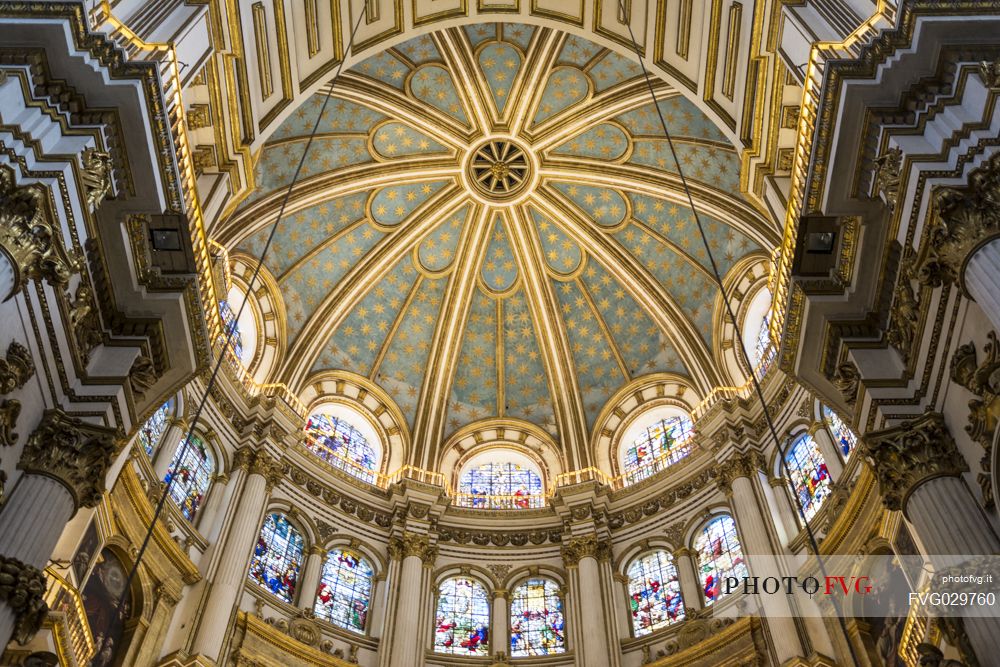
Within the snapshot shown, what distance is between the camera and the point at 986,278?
31.6ft

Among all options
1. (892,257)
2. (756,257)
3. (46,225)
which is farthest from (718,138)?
(46,225)

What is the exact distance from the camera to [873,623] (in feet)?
52.6

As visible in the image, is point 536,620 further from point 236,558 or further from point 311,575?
point 236,558

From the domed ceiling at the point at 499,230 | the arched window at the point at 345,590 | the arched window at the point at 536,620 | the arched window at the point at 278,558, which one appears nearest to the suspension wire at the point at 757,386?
the domed ceiling at the point at 499,230

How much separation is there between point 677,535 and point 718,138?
36.7ft

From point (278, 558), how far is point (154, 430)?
178 inches

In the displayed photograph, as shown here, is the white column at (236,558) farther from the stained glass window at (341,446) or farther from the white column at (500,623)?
the white column at (500,623)

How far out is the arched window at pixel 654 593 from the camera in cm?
2073

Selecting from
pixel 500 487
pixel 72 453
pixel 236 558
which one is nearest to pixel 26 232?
pixel 72 453

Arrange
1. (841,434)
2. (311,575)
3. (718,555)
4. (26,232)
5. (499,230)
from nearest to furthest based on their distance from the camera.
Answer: (26,232), (841,434), (311,575), (718,555), (499,230)

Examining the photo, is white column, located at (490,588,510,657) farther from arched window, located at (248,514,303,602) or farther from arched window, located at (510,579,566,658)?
arched window, located at (248,514,303,602)

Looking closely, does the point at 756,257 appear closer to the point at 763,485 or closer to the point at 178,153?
the point at 763,485

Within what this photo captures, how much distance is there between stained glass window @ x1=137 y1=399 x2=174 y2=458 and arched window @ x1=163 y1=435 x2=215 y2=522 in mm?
555

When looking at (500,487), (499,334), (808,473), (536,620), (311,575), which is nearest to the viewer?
(808,473)
